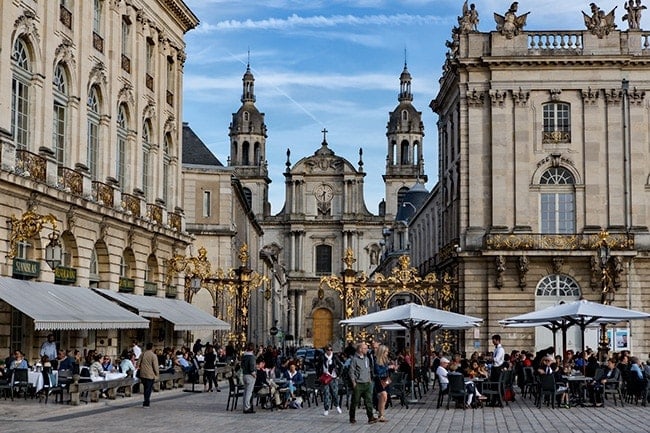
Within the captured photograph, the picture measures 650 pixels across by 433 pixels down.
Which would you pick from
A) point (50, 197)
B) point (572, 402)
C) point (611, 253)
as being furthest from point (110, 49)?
point (611, 253)

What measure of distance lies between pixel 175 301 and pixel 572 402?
19.7 meters

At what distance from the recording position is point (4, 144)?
28.9m

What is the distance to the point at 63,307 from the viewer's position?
30.0 m

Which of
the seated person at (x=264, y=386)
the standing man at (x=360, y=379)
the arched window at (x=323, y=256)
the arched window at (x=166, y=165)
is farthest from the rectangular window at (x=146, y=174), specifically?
the arched window at (x=323, y=256)

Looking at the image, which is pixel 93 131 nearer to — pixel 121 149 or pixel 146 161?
pixel 121 149

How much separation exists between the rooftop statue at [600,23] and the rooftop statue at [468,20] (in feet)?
15.5

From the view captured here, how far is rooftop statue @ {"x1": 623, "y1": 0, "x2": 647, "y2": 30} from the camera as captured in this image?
5091cm

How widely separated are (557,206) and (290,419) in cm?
2753

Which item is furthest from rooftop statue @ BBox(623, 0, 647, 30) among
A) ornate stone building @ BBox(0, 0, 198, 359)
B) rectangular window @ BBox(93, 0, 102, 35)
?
rectangular window @ BBox(93, 0, 102, 35)

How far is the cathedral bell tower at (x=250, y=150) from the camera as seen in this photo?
406 ft

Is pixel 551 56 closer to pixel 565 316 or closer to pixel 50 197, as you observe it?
pixel 565 316

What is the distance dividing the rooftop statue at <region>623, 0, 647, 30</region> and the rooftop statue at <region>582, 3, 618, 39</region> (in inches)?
32.3

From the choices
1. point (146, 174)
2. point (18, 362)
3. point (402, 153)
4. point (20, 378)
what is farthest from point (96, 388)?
point (402, 153)

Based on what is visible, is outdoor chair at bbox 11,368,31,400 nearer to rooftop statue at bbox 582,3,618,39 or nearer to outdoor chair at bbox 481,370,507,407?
outdoor chair at bbox 481,370,507,407
